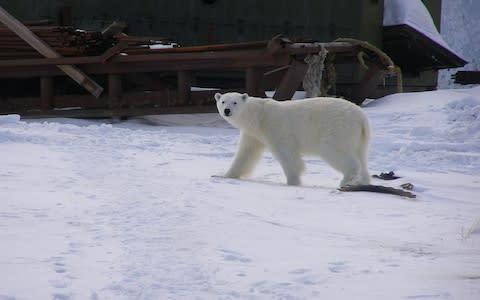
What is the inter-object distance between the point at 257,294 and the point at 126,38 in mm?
10363

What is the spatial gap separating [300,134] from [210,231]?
3455 millimetres

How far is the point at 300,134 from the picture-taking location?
7.76m

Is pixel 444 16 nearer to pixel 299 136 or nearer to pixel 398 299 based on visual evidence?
pixel 299 136

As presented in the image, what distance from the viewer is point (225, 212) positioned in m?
5.07

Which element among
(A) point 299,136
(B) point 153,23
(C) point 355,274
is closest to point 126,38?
(B) point 153,23

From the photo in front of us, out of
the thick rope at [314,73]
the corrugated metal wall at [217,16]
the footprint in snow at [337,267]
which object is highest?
the corrugated metal wall at [217,16]

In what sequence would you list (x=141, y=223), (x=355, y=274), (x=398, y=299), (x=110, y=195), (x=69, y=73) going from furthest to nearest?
(x=69, y=73) → (x=110, y=195) → (x=141, y=223) → (x=355, y=274) → (x=398, y=299)

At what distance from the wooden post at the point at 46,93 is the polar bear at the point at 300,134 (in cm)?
594

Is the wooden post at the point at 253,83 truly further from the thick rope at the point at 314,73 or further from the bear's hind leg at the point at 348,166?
the bear's hind leg at the point at 348,166

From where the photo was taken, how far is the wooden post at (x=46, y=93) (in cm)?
1337

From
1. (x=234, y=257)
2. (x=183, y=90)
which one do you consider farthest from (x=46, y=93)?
(x=234, y=257)

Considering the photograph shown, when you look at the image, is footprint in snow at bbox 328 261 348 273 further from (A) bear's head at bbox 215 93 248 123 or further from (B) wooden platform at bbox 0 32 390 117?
(B) wooden platform at bbox 0 32 390 117

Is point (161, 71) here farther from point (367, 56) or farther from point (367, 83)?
point (367, 83)

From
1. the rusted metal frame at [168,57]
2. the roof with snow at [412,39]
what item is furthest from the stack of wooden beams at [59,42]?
the roof with snow at [412,39]
